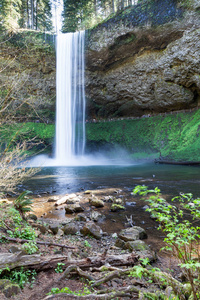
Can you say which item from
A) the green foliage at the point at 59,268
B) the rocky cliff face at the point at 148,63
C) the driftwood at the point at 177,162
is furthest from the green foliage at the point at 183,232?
the rocky cliff face at the point at 148,63

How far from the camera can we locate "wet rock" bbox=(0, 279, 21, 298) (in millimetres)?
1678

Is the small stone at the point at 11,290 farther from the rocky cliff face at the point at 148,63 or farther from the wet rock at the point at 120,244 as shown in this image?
the rocky cliff face at the point at 148,63

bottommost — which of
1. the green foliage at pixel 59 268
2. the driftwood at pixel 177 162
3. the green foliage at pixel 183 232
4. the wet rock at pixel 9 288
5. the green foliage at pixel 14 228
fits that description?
the driftwood at pixel 177 162

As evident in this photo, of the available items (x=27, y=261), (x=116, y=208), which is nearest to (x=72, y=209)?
(x=116, y=208)

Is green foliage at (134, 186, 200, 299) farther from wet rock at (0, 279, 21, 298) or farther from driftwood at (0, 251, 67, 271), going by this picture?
wet rock at (0, 279, 21, 298)

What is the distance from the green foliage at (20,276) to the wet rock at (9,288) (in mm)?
111

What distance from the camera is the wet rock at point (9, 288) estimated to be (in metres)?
1.68

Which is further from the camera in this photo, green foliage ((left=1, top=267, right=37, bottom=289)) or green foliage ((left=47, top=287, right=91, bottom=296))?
green foliage ((left=1, top=267, right=37, bottom=289))

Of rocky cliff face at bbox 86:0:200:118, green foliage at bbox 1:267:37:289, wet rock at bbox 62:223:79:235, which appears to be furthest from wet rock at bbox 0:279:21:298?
rocky cliff face at bbox 86:0:200:118

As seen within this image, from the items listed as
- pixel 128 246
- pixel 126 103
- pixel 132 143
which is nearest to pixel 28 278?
pixel 128 246

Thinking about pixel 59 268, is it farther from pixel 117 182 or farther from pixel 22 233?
pixel 117 182

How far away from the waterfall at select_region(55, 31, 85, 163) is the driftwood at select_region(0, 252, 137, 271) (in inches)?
888

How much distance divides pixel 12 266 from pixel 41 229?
74.4 inches

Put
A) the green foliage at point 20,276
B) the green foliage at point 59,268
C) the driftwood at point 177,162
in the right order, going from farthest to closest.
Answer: the driftwood at point 177,162
the green foliage at point 59,268
the green foliage at point 20,276
